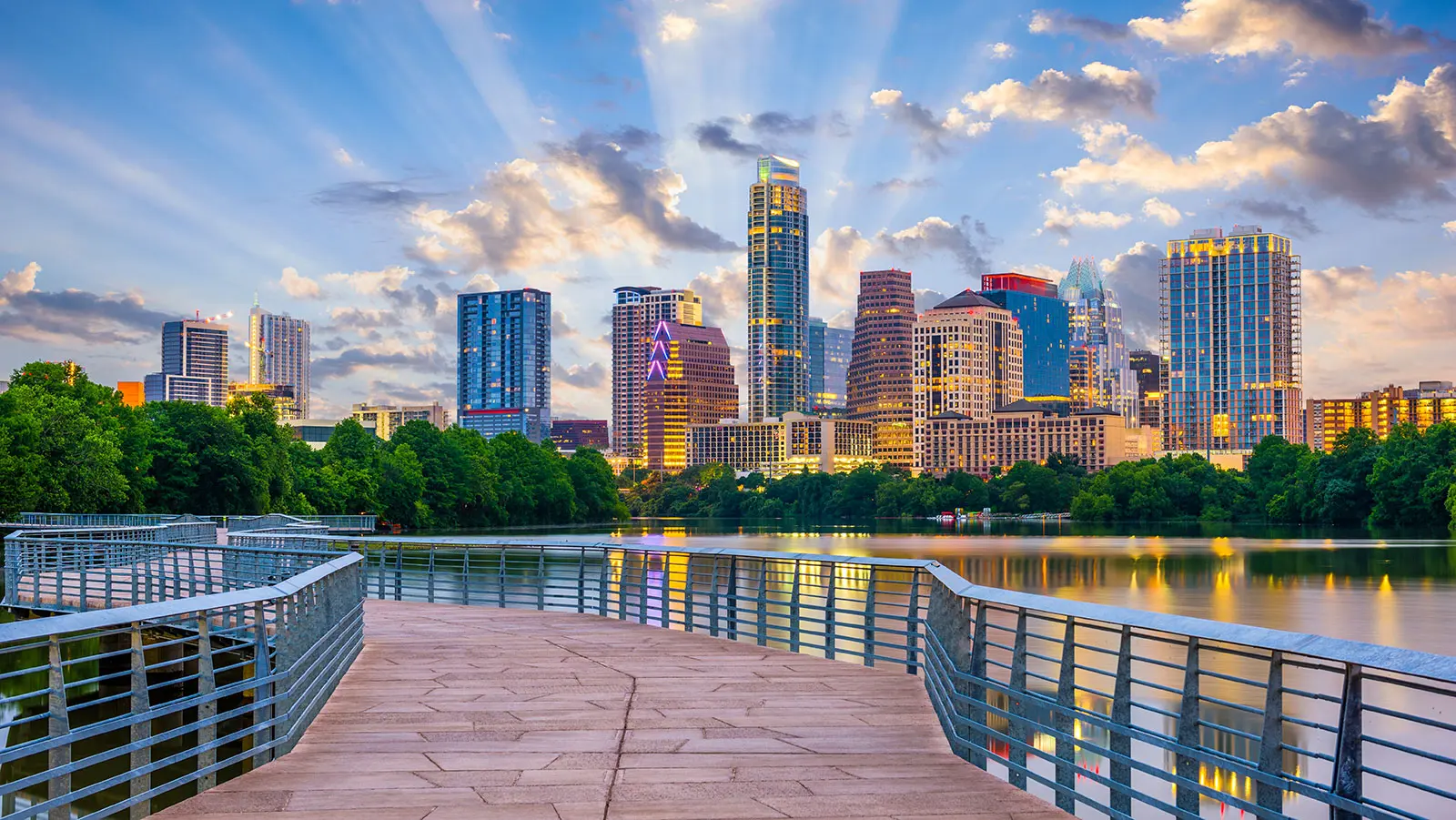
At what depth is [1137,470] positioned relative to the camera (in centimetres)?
17700

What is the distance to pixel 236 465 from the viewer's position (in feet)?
302

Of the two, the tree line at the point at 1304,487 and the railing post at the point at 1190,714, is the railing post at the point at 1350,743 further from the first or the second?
the tree line at the point at 1304,487

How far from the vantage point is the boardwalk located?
8.29 metres

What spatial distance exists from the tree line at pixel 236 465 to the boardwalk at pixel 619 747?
65810 mm

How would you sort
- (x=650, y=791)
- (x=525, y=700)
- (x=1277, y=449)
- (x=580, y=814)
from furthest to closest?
(x=1277, y=449), (x=525, y=700), (x=650, y=791), (x=580, y=814)

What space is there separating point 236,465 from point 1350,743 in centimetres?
9346

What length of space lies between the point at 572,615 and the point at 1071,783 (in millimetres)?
14865

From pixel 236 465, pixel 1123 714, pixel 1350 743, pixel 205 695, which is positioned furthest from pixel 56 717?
pixel 236 465

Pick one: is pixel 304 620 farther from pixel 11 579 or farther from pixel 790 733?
pixel 11 579

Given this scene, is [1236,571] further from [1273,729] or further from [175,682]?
[1273,729]

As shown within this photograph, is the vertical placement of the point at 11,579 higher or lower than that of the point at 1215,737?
higher

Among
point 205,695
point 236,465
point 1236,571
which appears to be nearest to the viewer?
point 205,695

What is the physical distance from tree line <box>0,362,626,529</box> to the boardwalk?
65.8 m

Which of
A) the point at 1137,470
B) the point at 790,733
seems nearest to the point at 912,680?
the point at 790,733
